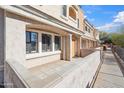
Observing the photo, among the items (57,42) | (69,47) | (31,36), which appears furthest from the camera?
(69,47)

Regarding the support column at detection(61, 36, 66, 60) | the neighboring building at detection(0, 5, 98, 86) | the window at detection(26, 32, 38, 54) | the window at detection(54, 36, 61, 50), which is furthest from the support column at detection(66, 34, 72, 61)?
the window at detection(26, 32, 38, 54)

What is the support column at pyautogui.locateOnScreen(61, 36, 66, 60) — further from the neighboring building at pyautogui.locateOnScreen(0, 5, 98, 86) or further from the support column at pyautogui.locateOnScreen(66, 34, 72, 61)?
the support column at pyautogui.locateOnScreen(66, 34, 72, 61)

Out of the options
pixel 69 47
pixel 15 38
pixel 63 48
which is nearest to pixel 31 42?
pixel 15 38

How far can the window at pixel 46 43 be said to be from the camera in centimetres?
1127

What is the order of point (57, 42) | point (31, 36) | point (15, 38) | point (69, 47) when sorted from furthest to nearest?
1. point (69, 47)
2. point (57, 42)
3. point (31, 36)
4. point (15, 38)

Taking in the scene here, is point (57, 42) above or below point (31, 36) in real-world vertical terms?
below

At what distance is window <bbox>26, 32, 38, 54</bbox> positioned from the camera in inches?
368

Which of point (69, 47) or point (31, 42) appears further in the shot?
point (69, 47)

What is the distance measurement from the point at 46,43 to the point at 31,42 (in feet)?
6.90

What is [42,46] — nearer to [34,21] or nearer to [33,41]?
[33,41]

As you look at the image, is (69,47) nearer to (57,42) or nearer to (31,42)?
(57,42)

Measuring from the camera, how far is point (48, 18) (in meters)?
9.20

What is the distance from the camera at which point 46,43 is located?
11.7 meters

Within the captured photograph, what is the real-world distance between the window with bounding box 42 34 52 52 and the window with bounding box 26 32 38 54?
1016 millimetres
